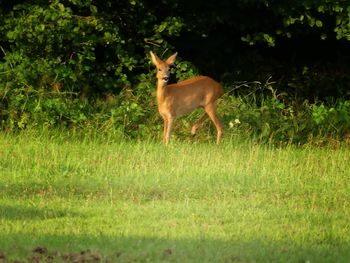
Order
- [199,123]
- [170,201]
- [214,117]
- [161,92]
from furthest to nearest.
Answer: [199,123], [214,117], [161,92], [170,201]

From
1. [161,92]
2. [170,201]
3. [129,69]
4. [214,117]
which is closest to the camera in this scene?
[170,201]

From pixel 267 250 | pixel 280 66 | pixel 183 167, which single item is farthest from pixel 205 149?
pixel 280 66

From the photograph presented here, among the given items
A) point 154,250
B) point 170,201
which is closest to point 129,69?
point 170,201

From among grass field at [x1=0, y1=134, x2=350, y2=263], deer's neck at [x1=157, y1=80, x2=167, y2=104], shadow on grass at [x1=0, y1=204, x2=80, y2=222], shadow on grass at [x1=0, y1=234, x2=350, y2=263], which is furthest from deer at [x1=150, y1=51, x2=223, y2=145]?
shadow on grass at [x1=0, y1=234, x2=350, y2=263]

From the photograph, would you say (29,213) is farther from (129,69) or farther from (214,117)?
(129,69)

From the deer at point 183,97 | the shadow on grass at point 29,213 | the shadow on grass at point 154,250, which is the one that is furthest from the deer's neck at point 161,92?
the shadow on grass at point 154,250

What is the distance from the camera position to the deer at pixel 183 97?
15.3 m

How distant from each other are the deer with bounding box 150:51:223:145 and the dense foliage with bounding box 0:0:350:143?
1.43 feet

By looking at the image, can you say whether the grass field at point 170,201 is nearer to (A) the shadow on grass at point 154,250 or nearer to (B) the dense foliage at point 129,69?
(A) the shadow on grass at point 154,250

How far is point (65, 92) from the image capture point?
16500mm

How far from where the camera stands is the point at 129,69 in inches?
691

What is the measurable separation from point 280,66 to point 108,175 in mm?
10446

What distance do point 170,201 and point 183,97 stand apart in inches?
205

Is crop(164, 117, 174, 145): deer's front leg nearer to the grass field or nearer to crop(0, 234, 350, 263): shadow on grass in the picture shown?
the grass field
